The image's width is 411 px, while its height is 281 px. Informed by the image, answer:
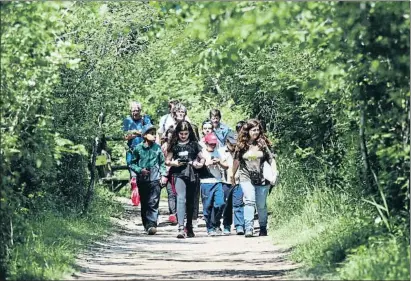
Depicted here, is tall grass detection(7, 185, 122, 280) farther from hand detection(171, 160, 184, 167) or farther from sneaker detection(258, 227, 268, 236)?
sneaker detection(258, 227, 268, 236)

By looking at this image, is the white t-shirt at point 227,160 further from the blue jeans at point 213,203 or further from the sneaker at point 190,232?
the sneaker at point 190,232

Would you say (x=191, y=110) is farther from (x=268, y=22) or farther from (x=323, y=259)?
(x=268, y=22)

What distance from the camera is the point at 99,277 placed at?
1346cm

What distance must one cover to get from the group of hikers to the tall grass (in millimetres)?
1138

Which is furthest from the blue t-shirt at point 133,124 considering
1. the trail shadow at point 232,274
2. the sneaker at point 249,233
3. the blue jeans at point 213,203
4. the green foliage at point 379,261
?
the green foliage at point 379,261

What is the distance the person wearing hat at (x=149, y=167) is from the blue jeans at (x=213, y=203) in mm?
845

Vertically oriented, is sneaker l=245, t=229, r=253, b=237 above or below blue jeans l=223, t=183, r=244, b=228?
below

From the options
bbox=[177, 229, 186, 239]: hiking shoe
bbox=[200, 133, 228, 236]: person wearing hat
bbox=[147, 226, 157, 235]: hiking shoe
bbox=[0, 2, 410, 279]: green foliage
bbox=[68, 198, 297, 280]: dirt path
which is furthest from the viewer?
bbox=[147, 226, 157, 235]: hiking shoe

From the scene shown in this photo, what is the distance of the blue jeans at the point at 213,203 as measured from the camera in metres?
20.2

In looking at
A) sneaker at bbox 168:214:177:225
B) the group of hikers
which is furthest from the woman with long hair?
sneaker at bbox 168:214:177:225

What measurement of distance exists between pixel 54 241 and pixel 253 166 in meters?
4.39

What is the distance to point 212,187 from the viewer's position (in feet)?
66.7

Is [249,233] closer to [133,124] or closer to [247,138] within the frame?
[247,138]

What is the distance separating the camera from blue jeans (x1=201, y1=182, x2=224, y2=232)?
20234 millimetres
